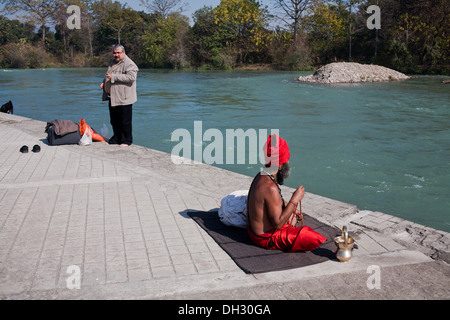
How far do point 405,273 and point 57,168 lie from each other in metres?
5.67

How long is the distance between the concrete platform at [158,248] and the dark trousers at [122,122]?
2.19 metres

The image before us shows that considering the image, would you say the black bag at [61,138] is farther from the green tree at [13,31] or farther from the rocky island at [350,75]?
the green tree at [13,31]

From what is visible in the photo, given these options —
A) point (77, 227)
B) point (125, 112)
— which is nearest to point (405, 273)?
point (77, 227)

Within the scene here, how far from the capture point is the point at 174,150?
11.3 m

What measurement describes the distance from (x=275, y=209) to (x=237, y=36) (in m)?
53.7

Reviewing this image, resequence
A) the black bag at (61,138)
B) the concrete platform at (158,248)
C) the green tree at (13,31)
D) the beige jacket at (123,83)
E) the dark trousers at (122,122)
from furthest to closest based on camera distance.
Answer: the green tree at (13,31), the black bag at (61,138), the dark trousers at (122,122), the beige jacket at (123,83), the concrete platform at (158,248)

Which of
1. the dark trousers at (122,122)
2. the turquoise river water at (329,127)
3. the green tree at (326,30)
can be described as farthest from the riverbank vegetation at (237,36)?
the dark trousers at (122,122)

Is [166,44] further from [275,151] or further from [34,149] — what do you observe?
[275,151]

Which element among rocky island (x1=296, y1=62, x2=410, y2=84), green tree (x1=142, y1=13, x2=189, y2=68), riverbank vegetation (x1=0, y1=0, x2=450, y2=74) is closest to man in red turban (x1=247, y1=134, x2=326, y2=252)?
rocky island (x1=296, y1=62, x2=410, y2=84)

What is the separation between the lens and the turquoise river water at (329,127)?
26.1 ft

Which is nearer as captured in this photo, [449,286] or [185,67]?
[449,286]

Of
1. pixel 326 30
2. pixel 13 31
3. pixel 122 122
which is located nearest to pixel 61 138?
pixel 122 122
